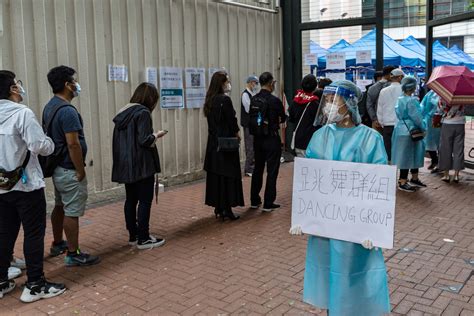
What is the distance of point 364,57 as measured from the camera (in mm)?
10328

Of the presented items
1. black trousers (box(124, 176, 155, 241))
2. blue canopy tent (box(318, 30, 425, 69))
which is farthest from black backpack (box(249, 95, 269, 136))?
blue canopy tent (box(318, 30, 425, 69))

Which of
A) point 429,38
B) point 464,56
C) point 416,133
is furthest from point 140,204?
point 464,56

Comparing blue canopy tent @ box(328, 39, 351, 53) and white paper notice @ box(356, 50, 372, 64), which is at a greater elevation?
blue canopy tent @ box(328, 39, 351, 53)

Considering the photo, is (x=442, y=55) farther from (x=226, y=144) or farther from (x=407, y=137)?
(x=226, y=144)

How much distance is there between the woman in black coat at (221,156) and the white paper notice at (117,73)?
1829 millimetres

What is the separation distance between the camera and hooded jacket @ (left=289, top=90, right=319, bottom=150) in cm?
678

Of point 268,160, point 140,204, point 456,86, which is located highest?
point 456,86

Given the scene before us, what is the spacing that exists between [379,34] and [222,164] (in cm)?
547

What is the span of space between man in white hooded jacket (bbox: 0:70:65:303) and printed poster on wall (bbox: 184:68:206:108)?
459 cm

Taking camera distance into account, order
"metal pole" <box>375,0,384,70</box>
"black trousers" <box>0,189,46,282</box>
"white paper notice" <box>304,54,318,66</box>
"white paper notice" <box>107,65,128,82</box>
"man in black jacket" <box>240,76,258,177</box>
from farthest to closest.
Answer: "white paper notice" <box>304,54,318,66</box>
"metal pole" <box>375,0,384,70</box>
"man in black jacket" <box>240,76,258,177</box>
"white paper notice" <box>107,65,128,82</box>
"black trousers" <box>0,189,46,282</box>

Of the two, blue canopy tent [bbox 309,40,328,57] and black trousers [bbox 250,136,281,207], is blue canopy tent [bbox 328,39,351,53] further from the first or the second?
black trousers [bbox 250,136,281,207]

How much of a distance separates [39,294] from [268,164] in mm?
3469

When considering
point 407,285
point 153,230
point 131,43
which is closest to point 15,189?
point 153,230

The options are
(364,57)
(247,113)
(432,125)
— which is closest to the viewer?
(432,125)
